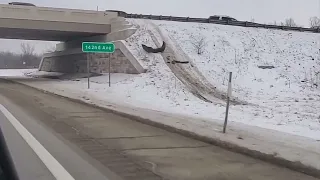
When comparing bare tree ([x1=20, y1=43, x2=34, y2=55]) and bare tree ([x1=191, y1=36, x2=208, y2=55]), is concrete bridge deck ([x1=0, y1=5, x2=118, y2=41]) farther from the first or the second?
bare tree ([x1=20, y1=43, x2=34, y2=55])

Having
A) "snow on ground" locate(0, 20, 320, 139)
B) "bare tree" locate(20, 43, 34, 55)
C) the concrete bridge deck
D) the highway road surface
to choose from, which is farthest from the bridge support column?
"bare tree" locate(20, 43, 34, 55)

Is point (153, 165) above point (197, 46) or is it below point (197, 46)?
below

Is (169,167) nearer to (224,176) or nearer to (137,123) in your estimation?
(224,176)

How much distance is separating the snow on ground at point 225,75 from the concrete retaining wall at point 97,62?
0.86 metres

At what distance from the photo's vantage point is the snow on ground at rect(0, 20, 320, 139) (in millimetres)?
20438

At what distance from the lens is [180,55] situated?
36000 mm

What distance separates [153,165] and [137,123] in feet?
18.4

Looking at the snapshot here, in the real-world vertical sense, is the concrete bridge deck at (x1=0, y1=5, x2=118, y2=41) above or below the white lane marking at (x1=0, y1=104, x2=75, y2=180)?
above

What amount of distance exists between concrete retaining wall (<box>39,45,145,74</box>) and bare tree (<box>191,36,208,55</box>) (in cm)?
699

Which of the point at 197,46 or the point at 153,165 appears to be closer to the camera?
the point at 153,165

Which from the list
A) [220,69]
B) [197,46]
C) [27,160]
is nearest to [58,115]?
[27,160]

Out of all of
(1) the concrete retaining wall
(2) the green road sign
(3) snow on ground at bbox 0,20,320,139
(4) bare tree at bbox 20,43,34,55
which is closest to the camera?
(3) snow on ground at bbox 0,20,320,139

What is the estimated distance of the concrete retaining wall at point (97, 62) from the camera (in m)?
34.6

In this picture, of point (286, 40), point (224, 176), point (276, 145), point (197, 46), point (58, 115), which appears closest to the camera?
point (224, 176)
